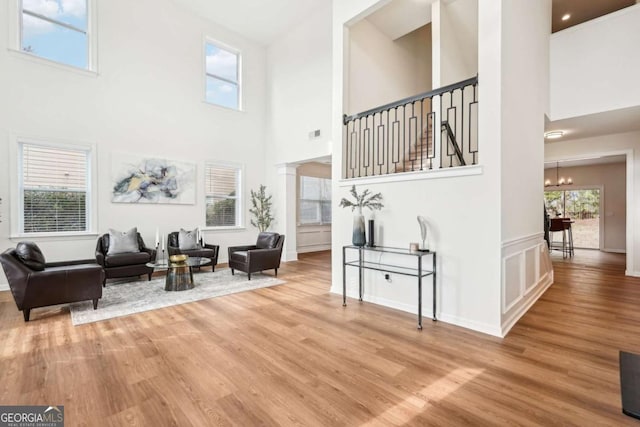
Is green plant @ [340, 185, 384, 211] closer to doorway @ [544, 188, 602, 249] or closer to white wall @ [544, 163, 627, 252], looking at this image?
doorway @ [544, 188, 602, 249]

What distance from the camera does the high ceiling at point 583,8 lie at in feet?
20.0

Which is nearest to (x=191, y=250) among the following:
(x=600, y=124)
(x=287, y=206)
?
(x=287, y=206)

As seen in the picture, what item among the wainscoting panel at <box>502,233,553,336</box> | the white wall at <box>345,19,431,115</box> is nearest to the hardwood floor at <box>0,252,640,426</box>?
the wainscoting panel at <box>502,233,553,336</box>

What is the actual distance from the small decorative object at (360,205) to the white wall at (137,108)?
4411mm

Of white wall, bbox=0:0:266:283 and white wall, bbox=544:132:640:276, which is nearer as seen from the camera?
white wall, bbox=0:0:266:283

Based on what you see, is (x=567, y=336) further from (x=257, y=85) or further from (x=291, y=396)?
(x=257, y=85)

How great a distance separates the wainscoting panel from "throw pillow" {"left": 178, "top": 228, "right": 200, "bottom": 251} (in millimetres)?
5501

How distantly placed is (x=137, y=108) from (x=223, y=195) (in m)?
2.58

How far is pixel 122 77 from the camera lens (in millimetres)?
6012

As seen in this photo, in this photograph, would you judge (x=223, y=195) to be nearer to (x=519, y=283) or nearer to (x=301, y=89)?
(x=301, y=89)

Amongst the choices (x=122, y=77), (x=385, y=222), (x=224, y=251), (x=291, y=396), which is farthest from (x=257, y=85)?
(x=291, y=396)

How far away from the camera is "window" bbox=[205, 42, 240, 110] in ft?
24.4

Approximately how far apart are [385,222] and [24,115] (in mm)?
6162

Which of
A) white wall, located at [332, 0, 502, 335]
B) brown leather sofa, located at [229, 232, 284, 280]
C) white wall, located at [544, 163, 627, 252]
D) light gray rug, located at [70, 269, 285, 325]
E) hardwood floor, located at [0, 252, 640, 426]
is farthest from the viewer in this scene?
white wall, located at [544, 163, 627, 252]
